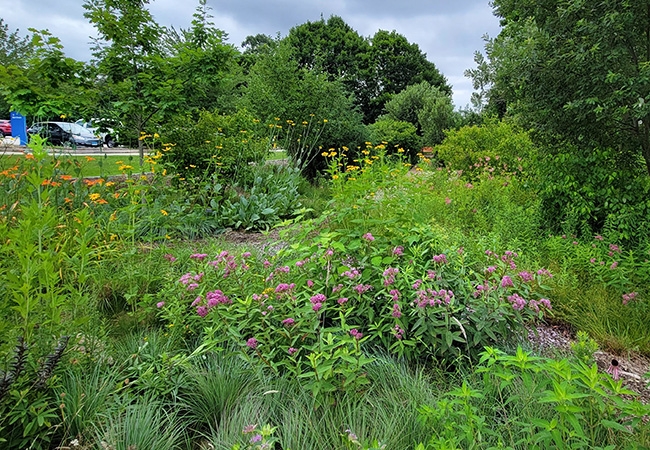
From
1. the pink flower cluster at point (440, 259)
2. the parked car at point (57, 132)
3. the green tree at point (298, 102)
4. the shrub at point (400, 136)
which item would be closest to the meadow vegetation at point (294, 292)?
the pink flower cluster at point (440, 259)

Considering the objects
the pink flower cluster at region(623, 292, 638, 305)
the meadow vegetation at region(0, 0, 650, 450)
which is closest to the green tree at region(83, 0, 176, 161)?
the meadow vegetation at region(0, 0, 650, 450)

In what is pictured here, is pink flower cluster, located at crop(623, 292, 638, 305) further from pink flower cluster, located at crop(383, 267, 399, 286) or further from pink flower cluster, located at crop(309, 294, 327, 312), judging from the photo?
pink flower cluster, located at crop(309, 294, 327, 312)

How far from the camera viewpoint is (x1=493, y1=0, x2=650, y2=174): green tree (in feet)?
9.39

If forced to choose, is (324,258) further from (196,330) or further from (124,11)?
(124,11)

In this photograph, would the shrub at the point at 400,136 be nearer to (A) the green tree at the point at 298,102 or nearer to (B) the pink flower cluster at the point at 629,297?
(A) the green tree at the point at 298,102

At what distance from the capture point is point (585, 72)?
313cm

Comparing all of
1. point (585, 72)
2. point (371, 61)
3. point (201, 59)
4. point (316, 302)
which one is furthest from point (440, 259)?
point (371, 61)

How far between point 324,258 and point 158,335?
1.01m

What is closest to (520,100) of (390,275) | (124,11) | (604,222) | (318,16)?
(604,222)

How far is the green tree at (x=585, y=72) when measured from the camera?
9.39ft

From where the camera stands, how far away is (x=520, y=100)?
4.00 meters

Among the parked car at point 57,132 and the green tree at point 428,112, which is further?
the green tree at point 428,112

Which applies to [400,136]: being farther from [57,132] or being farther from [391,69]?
[391,69]

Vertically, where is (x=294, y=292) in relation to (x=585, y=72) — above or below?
below
